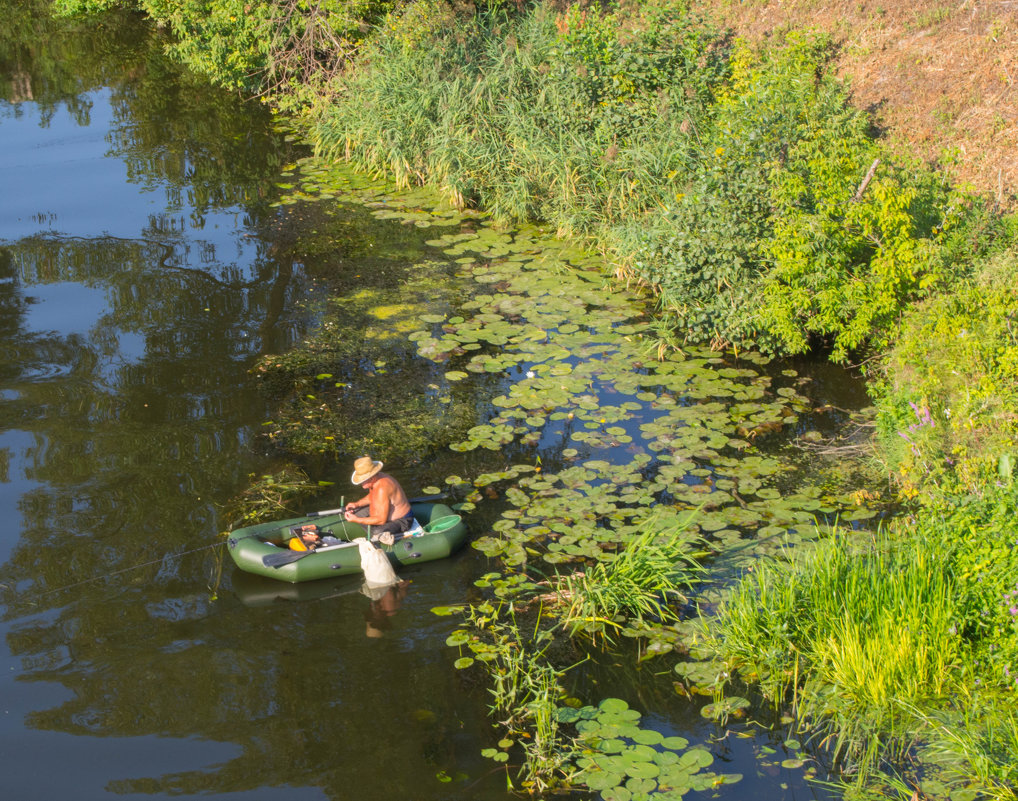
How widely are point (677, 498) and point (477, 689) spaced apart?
2290 millimetres

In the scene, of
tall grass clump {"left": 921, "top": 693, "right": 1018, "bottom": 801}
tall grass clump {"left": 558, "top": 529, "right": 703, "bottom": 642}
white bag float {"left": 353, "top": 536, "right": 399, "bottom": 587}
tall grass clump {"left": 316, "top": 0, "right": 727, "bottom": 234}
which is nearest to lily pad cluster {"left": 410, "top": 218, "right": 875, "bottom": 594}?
tall grass clump {"left": 558, "top": 529, "right": 703, "bottom": 642}

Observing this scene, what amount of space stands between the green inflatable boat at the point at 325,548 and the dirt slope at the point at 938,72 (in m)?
6.09

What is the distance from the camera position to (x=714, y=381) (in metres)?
8.63

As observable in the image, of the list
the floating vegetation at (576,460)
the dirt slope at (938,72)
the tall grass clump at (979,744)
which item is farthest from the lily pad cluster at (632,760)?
the dirt slope at (938,72)

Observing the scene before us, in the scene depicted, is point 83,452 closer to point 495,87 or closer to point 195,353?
point 195,353

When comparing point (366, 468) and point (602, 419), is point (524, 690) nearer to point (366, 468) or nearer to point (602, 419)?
point (366, 468)

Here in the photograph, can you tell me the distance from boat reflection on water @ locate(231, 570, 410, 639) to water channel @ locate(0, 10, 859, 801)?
3 centimetres

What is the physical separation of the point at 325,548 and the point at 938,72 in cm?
918

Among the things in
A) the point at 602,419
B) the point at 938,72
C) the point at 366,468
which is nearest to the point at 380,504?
the point at 366,468

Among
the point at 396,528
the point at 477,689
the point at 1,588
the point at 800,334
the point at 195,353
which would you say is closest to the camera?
the point at 477,689

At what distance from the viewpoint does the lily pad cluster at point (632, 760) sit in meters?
4.71

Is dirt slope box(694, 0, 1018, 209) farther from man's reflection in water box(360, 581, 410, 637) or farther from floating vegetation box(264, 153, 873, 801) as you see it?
man's reflection in water box(360, 581, 410, 637)

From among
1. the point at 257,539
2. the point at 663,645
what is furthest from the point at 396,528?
the point at 663,645

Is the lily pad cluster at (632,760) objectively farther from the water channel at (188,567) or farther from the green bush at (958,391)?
the green bush at (958,391)
